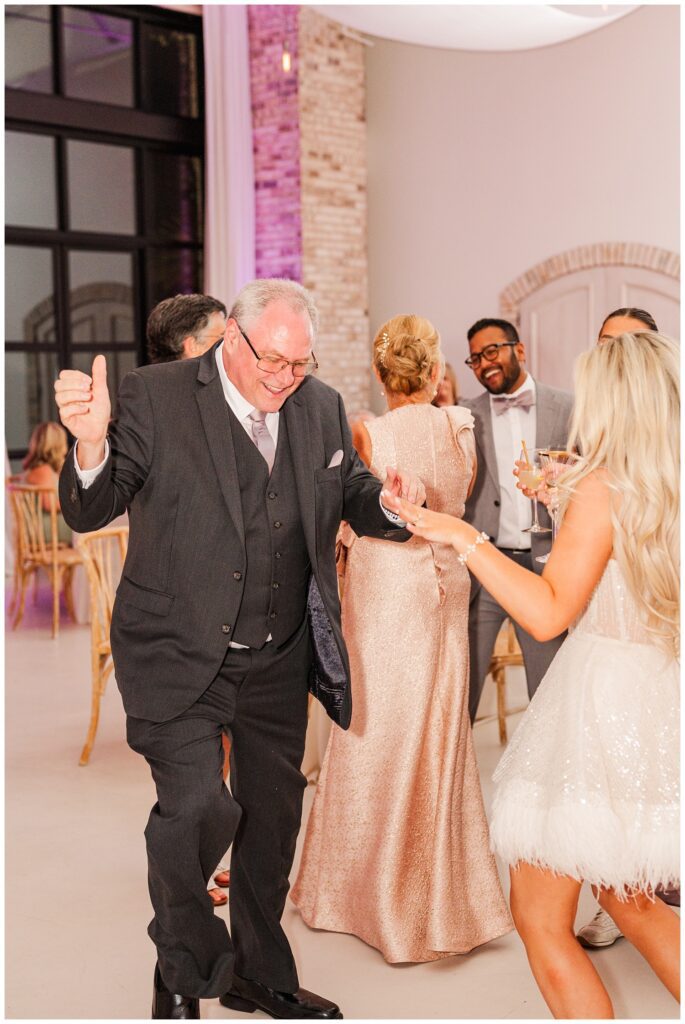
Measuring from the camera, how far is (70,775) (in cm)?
441

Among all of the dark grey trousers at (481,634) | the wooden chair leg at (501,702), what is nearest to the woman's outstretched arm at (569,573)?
the dark grey trousers at (481,634)

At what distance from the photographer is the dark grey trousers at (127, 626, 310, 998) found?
2.26m

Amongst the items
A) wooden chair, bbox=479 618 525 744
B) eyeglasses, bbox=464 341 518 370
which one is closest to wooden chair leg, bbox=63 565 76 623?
wooden chair, bbox=479 618 525 744

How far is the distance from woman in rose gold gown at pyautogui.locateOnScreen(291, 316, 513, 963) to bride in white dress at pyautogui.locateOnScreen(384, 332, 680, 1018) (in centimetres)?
90

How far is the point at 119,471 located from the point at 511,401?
1.81 meters

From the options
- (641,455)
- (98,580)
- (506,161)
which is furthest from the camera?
(506,161)

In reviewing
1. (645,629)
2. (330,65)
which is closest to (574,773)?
(645,629)

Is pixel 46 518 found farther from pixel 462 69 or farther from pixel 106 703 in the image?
pixel 462 69

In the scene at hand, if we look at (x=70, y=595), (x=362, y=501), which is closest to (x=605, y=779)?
(x=362, y=501)

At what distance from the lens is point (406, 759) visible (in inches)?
114

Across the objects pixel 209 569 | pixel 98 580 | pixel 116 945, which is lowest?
pixel 116 945

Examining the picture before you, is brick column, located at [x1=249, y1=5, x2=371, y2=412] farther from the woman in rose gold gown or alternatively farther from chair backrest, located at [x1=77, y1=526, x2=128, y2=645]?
the woman in rose gold gown

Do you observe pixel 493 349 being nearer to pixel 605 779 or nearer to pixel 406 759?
pixel 406 759

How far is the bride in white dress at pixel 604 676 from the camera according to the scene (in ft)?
6.14
